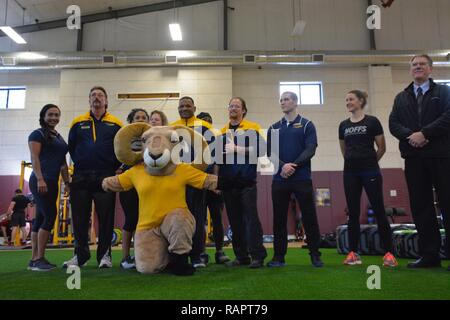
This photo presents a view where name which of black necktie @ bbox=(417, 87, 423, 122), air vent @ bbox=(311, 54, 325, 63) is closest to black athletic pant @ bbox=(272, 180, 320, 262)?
black necktie @ bbox=(417, 87, 423, 122)

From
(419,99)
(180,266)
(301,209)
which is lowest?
(180,266)

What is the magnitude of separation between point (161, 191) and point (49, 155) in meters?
1.39

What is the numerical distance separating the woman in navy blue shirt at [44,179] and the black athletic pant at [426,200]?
3225mm

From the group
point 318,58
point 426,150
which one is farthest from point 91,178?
point 318,58

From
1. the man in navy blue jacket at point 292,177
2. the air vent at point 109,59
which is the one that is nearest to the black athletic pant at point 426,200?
the man in navy blue jacket at point 292,177

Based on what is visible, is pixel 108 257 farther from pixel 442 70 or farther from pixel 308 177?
pixel 442 70

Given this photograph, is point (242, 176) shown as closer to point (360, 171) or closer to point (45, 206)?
point (360, 171)

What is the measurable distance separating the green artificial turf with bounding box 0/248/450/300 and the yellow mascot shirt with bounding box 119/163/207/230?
1.46 feet

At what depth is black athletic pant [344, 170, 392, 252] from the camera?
3.48m

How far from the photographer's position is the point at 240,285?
7.96ft

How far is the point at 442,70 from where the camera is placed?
11.8 meters

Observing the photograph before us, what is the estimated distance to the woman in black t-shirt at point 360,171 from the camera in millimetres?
3486

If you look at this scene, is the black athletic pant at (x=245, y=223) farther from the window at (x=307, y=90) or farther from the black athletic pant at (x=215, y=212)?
the window at (x=307, y=90)
